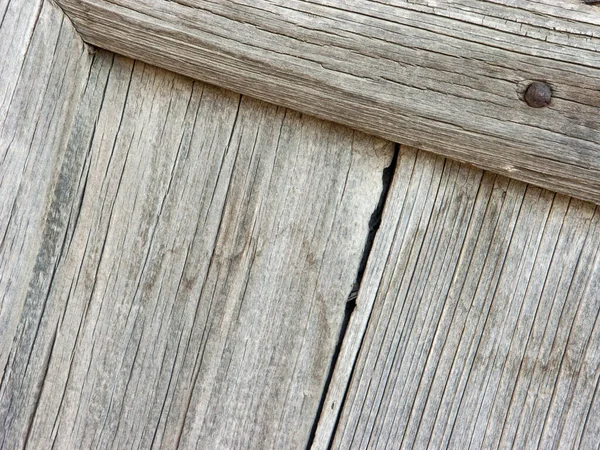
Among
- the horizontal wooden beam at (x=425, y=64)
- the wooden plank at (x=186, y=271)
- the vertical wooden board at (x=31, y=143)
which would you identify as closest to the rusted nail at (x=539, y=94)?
the horizontal wooden beam at (x=425, y=64)

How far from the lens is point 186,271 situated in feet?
4.35

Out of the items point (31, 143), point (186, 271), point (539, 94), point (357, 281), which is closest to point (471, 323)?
point (357, 281)

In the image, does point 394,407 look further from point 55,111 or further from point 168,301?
point 55,111

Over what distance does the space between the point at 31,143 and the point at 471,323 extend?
1000mm

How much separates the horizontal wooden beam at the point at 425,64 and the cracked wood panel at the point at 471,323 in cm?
11

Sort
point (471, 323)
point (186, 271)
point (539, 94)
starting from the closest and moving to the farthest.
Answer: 1. point (539, 94)
2. point (471, 323)
3. point (186, 271)

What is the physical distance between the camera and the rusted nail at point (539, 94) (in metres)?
0.98

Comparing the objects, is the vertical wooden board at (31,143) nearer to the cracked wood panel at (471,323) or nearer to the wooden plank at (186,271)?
the wooden plank at (186,271)

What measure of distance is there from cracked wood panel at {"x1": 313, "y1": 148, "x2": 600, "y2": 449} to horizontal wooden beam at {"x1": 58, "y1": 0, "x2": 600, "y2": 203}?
0.11 metres

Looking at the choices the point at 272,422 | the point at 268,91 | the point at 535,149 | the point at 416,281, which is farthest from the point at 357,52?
the point at 272,422

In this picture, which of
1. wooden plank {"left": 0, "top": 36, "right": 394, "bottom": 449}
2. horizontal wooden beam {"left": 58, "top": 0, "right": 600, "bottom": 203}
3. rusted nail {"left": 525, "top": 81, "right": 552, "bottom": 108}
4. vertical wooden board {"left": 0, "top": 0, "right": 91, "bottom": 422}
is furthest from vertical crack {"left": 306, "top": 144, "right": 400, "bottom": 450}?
vertical wooden board {"left": 0, "top": 0, "right": 91, "bottom": 422}

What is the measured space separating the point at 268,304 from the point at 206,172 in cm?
33

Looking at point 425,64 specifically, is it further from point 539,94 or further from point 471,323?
point 471,323

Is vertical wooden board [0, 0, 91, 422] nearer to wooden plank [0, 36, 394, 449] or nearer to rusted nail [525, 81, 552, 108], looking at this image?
wooden plank [0, 36, 394, 449]
